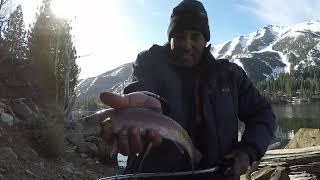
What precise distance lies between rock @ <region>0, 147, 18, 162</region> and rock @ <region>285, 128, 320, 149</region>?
7.52 m

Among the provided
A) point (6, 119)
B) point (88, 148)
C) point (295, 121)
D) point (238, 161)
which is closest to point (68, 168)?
point (6, 119)

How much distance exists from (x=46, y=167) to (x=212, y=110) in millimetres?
12109

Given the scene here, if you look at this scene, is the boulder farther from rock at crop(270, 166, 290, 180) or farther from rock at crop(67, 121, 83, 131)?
rock at crop(270, 166, 290, 180)

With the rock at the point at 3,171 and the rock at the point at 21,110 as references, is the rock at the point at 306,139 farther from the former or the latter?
the rock at the point at 21,110

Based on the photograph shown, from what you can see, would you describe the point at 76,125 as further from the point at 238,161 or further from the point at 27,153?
the point at 238,161

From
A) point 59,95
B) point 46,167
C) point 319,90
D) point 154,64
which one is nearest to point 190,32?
point 154,64

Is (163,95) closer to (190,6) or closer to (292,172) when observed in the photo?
(190,6)

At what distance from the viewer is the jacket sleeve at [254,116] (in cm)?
326

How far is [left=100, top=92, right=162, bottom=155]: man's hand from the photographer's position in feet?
7.04

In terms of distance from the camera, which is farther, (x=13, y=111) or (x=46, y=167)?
(x=13, y=111)

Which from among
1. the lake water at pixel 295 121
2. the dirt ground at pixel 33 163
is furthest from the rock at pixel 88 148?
the lake water at pixel 295 121

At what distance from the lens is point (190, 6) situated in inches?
126

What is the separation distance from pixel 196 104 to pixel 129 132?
0.95 m

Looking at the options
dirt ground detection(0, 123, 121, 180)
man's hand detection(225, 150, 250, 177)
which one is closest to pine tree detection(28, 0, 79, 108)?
dirt ground detection(0, 123, 121, 180)
